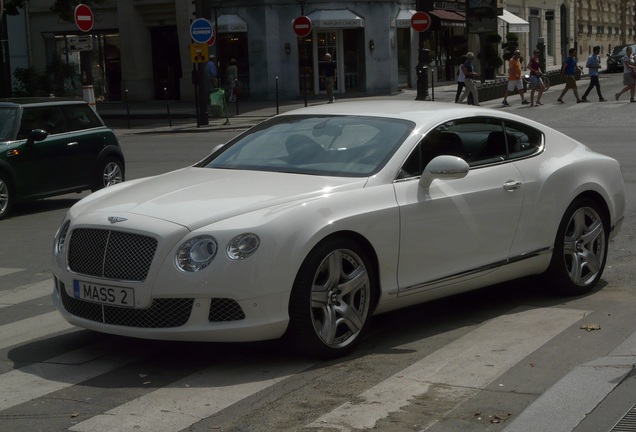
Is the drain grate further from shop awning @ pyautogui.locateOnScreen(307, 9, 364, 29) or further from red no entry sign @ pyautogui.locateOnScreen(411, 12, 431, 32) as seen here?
shop awning @ pyautogui.locateOnScreen(307, 9, 364, 29)

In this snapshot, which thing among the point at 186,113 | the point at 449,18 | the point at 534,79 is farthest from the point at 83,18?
the point at 449,18

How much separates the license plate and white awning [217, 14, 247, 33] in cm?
3785

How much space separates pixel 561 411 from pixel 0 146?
10473 mm

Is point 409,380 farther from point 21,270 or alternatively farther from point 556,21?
point 556,21

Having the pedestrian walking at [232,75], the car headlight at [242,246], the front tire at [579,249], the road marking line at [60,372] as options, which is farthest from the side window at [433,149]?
the pedestrian walking at [232,75]

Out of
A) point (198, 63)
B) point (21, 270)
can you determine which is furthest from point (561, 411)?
point (198, 63)

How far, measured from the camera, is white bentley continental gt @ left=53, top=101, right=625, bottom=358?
611 cm

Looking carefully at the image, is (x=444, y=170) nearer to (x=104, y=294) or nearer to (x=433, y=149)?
(x=433, y=149)

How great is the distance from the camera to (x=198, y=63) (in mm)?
30703

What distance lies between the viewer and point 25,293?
9.03 metres

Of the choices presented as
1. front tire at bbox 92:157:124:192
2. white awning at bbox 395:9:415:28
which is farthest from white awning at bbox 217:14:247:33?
front tire at bbox 92:157:124:192

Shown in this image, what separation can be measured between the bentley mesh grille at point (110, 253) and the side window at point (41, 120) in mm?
8371

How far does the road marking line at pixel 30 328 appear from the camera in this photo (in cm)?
728

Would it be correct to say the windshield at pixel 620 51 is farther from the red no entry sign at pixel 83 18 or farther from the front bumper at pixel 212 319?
the front bumper at pixel 212 319
